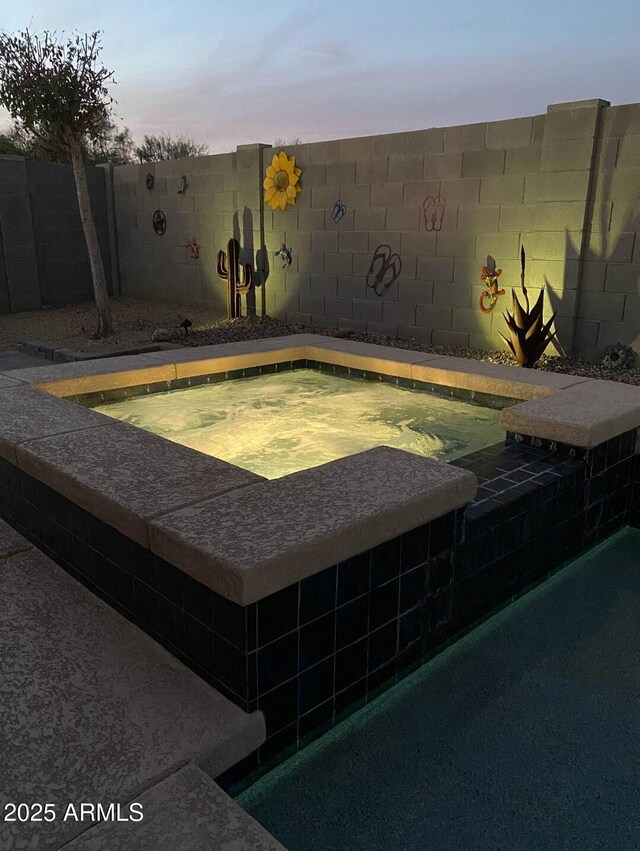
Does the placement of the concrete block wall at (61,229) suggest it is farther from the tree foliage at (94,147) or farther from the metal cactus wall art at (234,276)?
the metal cactus wall art at (234,276)

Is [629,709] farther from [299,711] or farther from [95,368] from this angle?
[95,368]

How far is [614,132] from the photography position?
238 inches

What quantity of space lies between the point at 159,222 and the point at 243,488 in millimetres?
10920

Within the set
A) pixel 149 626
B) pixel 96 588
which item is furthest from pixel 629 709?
pixel 96 588

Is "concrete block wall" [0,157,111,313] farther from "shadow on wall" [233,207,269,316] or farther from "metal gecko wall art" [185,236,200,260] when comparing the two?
"shadow on wall" [233,207,269,316]

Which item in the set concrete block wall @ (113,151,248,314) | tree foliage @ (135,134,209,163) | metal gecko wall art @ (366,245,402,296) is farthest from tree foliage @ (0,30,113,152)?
tree foliage @ (135,134,209,163)

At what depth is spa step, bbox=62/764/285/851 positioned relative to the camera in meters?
1.36

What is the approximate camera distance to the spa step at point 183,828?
4.46 ft

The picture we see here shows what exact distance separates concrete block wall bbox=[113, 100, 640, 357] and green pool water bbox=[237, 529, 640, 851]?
186 inches

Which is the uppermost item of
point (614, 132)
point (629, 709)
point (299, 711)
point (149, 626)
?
point (614, 132)

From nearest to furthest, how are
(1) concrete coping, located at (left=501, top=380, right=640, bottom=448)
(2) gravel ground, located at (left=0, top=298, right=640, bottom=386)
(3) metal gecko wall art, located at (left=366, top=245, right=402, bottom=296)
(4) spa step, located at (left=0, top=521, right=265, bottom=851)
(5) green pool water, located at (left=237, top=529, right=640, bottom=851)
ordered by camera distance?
(4) spa step, located at (left=0, top=521, right=265, bottom=851) → (5) green pool water, located at (left=237, top=529, right=640, bottom=851) → (1) concrete coping, located at (left=501, top=380, right=640, bottom=448) → (2) gravel ground, located at (left=0, top=298, right=640, bottom=386) → (3) metal gecko wall art, located at (left=366, top=245, right=402, bottom=296)

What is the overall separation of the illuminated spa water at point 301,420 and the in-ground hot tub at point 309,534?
3.59ft

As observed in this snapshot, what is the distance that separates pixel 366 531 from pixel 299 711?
60 cm

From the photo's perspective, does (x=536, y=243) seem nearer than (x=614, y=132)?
No
